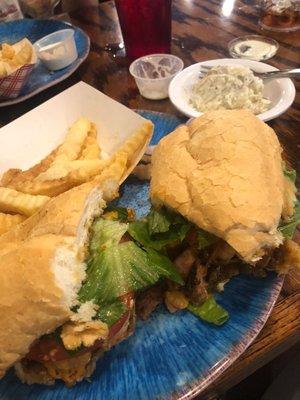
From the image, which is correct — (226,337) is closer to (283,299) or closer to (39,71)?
(283,299)

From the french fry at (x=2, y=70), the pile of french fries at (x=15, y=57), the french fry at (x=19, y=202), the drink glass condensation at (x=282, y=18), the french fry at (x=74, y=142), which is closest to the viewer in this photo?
the french fry at (x=19, y=202)

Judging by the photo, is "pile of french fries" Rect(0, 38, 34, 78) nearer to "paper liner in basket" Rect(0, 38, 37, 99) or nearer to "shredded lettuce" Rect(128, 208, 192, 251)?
"paper liner in basket" Rect(0, 38, 37, 99)

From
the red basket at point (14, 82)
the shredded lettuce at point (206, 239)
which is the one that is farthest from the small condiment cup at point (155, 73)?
the shredded lettuce at point (206, 239)

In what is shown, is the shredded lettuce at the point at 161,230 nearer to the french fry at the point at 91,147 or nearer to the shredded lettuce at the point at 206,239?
the shredded lettuce at the point at 206,239

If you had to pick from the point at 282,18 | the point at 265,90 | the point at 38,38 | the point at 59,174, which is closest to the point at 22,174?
the point at 59,174

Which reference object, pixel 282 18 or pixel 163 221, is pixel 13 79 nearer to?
pixel 163 221

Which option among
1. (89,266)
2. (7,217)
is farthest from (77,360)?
(7,217)
